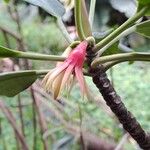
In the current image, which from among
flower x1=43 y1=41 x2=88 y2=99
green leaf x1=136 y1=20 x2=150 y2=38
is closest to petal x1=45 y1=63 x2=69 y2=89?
flower x1=43 y1=41 x2=88 y2=99

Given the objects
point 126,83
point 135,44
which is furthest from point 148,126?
point 135,44

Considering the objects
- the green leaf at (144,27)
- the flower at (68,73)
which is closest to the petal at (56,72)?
the flower at (68,73)

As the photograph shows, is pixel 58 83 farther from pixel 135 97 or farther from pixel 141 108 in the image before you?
pixel 135 97

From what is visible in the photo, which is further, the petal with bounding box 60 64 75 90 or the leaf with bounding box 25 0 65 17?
the leaf with bounding box 25 0 65 17

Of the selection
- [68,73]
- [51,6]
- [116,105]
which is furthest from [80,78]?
[51,6]

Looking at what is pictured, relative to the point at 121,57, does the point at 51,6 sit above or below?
above

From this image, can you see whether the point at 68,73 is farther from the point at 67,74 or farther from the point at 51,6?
the point at 51,6

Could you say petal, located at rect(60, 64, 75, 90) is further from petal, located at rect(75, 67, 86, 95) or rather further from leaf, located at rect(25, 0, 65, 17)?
leaf, located at rect(25, 0, 65, 17)
